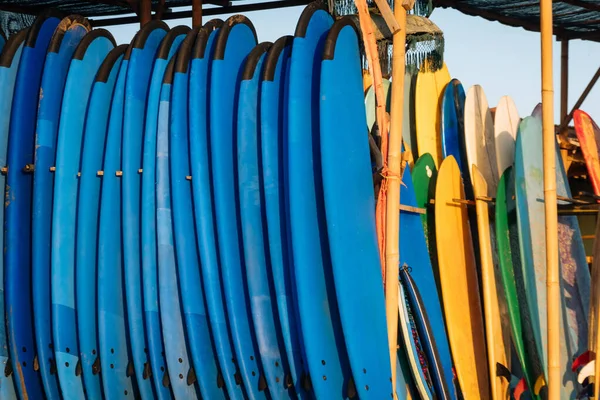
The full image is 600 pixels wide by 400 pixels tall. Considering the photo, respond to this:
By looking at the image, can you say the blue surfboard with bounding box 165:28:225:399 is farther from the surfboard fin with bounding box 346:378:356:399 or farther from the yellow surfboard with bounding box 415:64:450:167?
the yellow surfboard with bounding box 415:64:450:167

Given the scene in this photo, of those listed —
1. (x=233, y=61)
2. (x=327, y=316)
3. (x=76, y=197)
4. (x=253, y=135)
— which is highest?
(x=233, y=61)

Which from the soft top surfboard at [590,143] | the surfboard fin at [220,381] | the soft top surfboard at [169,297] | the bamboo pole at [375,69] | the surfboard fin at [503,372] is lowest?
the surfboard fin at [503,372]

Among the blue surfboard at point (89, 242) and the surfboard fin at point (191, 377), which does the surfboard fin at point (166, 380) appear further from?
the blue surfboard at point (89, 242)

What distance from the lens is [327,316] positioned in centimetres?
372

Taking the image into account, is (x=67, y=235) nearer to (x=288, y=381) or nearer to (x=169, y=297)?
(x=169, y=297)

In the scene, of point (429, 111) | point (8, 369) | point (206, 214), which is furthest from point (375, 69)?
point (8, 369)

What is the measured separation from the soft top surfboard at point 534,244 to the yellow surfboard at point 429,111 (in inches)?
32.5

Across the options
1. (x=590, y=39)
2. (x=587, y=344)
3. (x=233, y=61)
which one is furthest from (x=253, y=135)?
(x=590, y=39)

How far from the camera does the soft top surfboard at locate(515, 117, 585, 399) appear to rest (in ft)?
14.8

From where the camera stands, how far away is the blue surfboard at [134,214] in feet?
13.3

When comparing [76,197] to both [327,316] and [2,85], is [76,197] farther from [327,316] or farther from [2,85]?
[327,316]

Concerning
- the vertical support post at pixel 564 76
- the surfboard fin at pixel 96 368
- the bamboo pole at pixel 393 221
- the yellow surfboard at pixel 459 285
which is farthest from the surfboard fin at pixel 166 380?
the vertical support post at pixel 564 76

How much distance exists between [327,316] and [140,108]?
51.2 inches

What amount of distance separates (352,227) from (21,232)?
1.51 meters
